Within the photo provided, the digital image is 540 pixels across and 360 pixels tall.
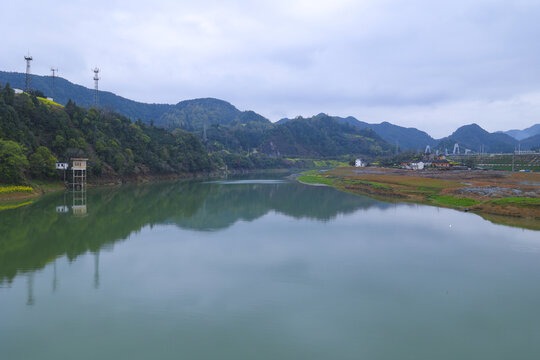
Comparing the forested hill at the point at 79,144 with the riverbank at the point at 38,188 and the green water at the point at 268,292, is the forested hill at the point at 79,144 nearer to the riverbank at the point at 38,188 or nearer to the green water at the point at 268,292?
the riverbank at the point at 38,188

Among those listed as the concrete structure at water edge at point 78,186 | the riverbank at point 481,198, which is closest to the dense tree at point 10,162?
the concrete structure at water edge at point 78,186

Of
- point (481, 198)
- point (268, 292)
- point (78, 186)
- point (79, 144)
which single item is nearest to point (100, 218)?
point (268, 292)

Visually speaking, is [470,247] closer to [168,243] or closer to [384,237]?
[384,237]

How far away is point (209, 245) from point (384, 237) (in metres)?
11.6

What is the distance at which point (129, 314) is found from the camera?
1070 centimetres

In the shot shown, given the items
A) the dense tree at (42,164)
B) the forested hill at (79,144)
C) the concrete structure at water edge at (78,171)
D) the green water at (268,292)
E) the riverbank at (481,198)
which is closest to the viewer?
the green water at (268,292)

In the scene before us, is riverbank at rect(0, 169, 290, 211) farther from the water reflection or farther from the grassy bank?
the water reflection

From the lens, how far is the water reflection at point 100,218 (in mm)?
17906

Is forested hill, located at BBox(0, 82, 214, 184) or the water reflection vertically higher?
forested hill, located at BBox(0, 82, 214, 184)

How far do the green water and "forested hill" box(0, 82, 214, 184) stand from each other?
2345cm

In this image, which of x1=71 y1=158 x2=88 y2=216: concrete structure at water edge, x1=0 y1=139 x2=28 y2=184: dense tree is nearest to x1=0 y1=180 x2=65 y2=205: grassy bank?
x1=0 y1=139 x2=28 y2=184: dense tree

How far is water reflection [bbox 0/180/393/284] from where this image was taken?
58.7 feet

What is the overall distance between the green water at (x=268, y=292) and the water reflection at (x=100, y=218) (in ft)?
0.73

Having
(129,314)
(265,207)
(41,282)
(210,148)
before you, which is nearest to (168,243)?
(41,282)
